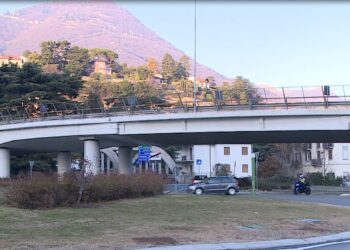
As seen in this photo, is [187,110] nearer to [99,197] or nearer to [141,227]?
[99,197]

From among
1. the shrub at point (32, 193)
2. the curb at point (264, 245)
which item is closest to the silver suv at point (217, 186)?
the shrub at point (32, 193)

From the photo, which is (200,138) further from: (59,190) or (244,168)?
(244,168)

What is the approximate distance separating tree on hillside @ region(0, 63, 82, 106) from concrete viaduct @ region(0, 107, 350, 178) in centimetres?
1225

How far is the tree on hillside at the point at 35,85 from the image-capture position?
65.8 m

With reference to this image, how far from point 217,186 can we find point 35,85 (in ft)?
106

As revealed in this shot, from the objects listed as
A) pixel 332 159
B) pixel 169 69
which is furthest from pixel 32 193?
pixel 169 69

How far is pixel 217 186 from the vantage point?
42.3m

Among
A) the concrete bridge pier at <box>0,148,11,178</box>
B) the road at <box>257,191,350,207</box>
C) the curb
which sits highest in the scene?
the concrete bridge pier at <box>0,148,11,178</box>

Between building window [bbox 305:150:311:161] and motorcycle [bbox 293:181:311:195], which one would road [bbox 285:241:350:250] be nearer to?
motorcycle [bbox 293:181:311:195]

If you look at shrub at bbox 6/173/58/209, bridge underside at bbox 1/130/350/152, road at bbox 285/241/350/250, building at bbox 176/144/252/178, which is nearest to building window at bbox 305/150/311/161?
building at bbox 176/144/252/178

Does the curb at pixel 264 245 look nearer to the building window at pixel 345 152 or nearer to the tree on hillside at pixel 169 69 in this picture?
the building window at pixel 345 152

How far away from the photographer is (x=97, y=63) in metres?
183

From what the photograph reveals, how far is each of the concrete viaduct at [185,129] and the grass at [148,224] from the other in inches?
595

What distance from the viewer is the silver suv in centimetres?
4178
